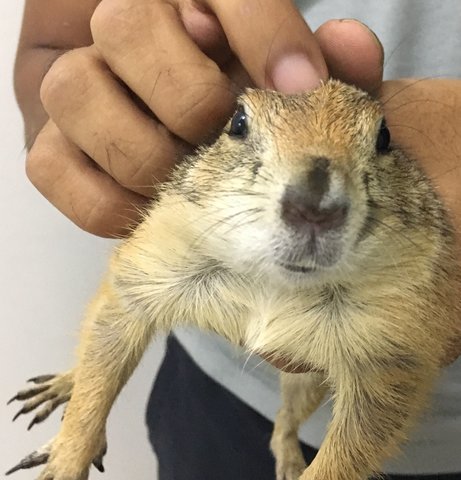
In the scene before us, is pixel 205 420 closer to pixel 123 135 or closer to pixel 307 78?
pixel 123 135

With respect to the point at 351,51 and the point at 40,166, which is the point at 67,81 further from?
the point at 351,51

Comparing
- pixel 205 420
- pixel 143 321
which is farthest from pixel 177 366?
pixel 143 321

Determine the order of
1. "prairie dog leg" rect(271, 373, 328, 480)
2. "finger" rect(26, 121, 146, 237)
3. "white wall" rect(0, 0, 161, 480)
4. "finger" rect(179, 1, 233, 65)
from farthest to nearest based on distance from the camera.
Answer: "white wall" rect(0, 0, 161, 480), "prairie dog leg" rect(271, 373, 328, 480), "finger" rect(26, 121, 146, 237), "finger" rect(179, 1, 233, 65)

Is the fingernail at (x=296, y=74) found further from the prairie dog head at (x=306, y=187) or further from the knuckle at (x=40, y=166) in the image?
the knuckle at (x=40, y=166)

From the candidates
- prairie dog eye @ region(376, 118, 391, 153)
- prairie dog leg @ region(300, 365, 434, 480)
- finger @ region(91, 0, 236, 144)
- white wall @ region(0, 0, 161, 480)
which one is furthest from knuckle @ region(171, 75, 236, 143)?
white wall @ region(0, 0, 161, 480)

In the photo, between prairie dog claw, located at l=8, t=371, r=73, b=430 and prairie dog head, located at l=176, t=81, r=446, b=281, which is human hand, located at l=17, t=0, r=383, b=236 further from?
prairie dog claw, located at l=8, t=371, r=73, b=430

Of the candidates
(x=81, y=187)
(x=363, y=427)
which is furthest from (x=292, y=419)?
(x=81, y=187)
